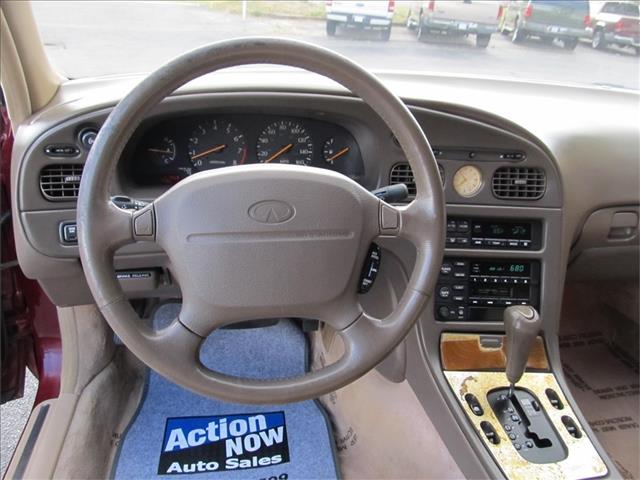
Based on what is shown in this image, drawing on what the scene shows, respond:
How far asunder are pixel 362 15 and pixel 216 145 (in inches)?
26.5

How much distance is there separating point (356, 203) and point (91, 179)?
0.39m

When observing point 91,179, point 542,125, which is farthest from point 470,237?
point 91,179

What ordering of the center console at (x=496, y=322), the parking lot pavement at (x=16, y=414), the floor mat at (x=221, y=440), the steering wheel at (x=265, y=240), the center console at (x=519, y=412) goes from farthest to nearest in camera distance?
the parking lot pavement at (x=16, y=414), the floor mat at (x=221, y=440), the center console at (x=496, y=322), the center console at (x=519, y=412), the steering wheel at (x=265, y=240)

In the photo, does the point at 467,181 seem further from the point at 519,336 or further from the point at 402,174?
the point at 519,336

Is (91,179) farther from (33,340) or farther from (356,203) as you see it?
(33,340)

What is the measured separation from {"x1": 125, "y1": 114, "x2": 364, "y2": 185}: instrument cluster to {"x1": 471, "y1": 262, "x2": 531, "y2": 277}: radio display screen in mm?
350

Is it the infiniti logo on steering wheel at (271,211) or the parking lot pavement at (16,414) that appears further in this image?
the parking lot pavement at (16,414)

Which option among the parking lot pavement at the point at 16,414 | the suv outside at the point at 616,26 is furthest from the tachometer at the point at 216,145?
the suv outside at the point at 616,26

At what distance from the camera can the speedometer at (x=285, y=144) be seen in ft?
4.24

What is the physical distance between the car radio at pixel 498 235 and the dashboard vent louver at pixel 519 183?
6 centimetres

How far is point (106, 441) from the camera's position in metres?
1.50

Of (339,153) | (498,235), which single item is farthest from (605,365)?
(339,153)

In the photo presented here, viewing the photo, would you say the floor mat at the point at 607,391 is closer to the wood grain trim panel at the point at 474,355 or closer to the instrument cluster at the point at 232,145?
the wood grain trim panel at the point at 474,355

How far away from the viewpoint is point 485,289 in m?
1.37
